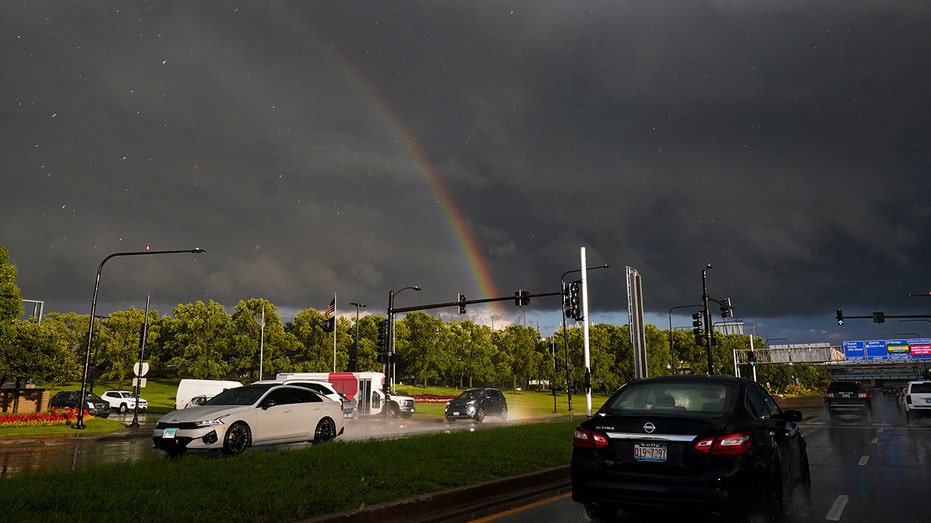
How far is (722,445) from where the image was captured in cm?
577

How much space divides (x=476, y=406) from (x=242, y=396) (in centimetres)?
Result: 2021

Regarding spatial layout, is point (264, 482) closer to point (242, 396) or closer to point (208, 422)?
point (208, 422)

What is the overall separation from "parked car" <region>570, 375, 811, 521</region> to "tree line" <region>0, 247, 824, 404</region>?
168 feet

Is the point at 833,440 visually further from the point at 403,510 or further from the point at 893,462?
the point at 403,510

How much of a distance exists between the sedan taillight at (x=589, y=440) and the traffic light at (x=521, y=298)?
90.4ft

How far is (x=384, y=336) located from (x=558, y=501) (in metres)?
27.6

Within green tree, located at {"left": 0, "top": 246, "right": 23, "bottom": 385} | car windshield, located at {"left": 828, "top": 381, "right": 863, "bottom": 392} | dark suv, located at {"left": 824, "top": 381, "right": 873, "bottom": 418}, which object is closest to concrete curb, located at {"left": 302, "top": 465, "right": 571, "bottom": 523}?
dark suv, located at {"left": 824, "top": 381, "right": 873, "bottom": 418}

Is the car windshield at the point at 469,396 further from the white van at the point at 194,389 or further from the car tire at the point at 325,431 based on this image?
the car tire at the point at 325,431

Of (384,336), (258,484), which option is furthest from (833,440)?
(384,336)

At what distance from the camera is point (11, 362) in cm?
3512

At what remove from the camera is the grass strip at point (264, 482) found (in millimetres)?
6059

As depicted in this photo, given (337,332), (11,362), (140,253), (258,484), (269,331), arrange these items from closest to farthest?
(258,484) < (140,253) < (11,362) < (269,331) < (337,332)

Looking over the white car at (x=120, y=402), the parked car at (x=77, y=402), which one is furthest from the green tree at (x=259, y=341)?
the parked car at (x=77, y=402)

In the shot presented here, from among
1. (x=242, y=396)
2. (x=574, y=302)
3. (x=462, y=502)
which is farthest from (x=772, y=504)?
(x=574, y=302)
